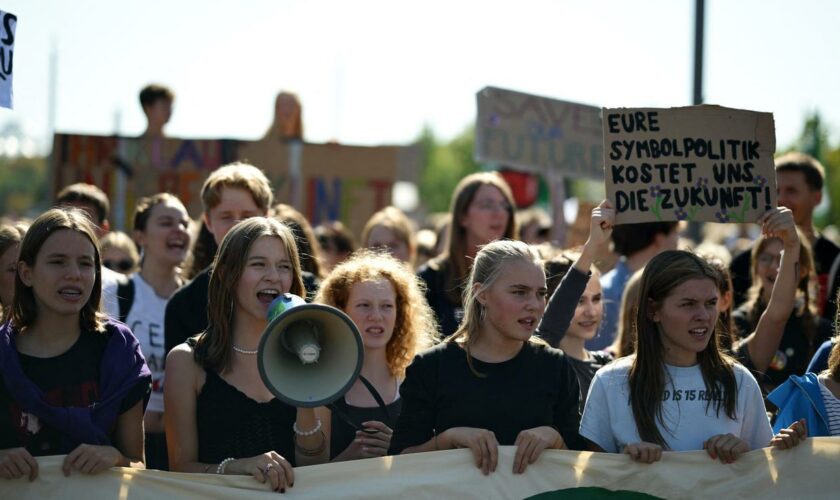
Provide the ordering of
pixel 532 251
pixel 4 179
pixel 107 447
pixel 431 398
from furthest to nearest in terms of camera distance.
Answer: pixel 4 179 < pixel 532 251 < pixel 431 398 < pixel 107 447

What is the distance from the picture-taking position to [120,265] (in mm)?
7070

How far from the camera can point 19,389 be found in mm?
3736

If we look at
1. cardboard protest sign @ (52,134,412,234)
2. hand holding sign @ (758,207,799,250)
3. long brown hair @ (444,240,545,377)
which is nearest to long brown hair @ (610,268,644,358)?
hand holding sign @ (758,207,799,250)

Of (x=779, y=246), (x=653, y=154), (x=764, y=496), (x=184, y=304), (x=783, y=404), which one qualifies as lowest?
(x=764, y=496)

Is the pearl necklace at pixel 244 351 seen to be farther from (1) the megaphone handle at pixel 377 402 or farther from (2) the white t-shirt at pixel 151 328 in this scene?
(2) the white t-shirt at pixel 151 328

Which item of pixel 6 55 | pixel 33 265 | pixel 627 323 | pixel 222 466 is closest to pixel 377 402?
pixel 222 466

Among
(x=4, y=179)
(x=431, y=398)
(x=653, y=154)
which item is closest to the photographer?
(x=431, y=398)

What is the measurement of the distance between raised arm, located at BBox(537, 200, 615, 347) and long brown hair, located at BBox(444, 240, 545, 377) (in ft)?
1.03

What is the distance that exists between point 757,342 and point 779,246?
736 mm

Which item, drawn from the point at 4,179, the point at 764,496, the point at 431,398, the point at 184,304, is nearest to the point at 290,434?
the point at 431,398

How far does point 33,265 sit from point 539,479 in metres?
1.91

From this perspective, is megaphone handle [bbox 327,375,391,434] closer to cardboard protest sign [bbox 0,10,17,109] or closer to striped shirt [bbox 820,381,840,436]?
striped shirt [bbox 820,381,840,436]

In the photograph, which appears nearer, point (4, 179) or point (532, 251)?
point (532, 251)

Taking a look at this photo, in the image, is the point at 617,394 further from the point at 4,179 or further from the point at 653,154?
the point at 4,179
